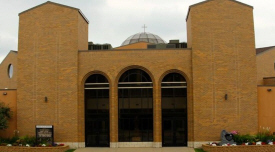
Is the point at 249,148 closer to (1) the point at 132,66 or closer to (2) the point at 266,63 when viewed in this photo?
(1) the point at 132,66

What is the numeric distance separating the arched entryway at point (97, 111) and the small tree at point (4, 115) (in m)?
6.02

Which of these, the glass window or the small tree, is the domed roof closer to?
the glass window

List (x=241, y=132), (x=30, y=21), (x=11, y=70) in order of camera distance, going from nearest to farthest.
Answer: (x=241, y=132) → (x=30, y=21) → (x=11, y=70)

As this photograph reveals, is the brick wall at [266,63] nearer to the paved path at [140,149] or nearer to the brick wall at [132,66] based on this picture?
the brick wall at [132,66]

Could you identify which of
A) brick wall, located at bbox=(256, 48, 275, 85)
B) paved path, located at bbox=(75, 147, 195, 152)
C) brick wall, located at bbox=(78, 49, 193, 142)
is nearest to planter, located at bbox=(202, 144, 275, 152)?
paved path, located at bbox=(75, 147, 195, 152)

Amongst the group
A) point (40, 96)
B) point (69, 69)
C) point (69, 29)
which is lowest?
point (40, 96)

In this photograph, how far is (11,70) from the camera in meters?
37.4

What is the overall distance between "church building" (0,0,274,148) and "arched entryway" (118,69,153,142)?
0.25 feet

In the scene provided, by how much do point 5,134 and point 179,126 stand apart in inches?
547

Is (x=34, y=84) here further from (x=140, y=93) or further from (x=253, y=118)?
(x=253, y=118)

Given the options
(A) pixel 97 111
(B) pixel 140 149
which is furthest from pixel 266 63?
(A) pixel 97 111

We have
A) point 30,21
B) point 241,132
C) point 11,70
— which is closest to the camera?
point 241,132

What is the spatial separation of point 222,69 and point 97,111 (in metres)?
10.1

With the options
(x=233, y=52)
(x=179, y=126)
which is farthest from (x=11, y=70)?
(x=233, y=52)
